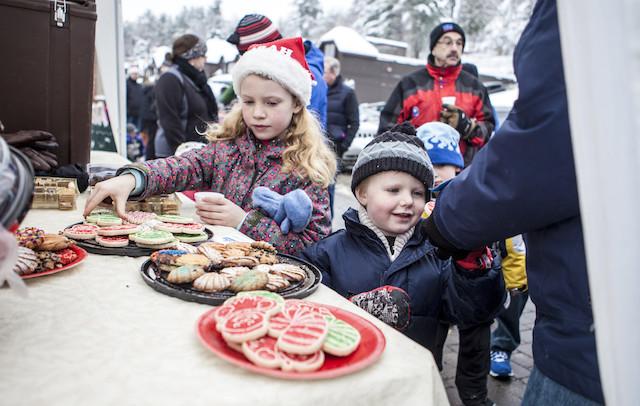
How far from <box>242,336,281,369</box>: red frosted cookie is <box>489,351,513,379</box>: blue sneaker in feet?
8.32

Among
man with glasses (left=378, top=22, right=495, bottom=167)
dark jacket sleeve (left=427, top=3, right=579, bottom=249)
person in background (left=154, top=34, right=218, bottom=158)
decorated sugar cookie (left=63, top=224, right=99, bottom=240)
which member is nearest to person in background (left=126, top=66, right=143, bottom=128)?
person in background (left=154, top=34, right=218, bottom=158)

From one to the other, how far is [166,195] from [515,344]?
7.34ft

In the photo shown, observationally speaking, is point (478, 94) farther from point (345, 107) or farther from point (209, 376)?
point (209, 376)

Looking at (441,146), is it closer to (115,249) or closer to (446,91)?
(446,91)

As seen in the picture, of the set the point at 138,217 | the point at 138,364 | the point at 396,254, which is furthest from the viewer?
the point at 396,254

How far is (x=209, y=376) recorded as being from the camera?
812 mm

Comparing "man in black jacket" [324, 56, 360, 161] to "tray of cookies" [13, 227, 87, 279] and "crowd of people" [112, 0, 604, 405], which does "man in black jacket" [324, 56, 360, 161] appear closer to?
"crowd of people" [112, 0, 604, 405]

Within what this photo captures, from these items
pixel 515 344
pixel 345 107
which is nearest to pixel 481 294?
pixel 515 344

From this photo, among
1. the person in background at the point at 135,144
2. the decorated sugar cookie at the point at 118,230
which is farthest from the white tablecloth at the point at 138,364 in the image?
the person in background at the point at 135,144

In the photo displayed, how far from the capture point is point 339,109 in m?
6.51

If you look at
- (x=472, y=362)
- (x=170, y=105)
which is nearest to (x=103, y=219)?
(x=472, y=362)

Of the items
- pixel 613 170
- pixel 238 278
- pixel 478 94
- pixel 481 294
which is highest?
pixel 478 94

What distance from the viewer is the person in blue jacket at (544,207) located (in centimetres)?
94

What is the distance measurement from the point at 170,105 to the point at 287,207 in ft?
11.1
